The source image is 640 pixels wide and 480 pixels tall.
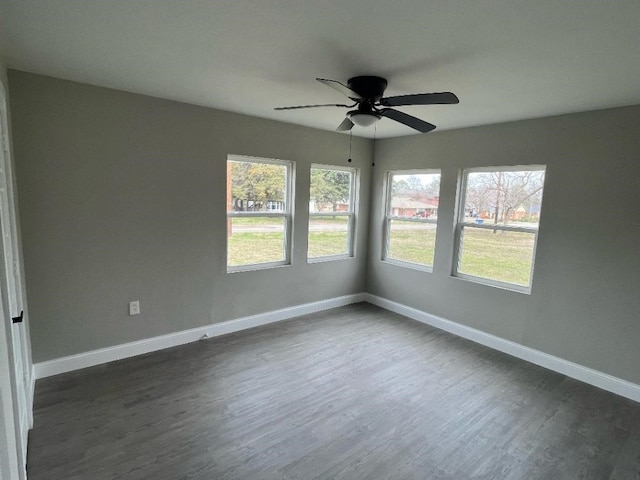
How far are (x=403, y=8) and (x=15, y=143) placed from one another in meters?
2.83

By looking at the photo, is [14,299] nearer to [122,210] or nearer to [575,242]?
[122,210]

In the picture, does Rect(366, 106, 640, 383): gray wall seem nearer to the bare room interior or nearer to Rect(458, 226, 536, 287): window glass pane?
the bare room interior

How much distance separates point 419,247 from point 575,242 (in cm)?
174

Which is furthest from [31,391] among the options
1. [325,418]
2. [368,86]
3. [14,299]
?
[368,86]

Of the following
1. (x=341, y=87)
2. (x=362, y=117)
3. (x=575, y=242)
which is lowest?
(x=575, y=242)

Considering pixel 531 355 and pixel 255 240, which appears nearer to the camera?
pixel 531 355

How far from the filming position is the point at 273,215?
4078 millimetres

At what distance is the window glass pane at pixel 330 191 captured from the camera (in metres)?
4.42

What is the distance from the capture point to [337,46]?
1.87 m

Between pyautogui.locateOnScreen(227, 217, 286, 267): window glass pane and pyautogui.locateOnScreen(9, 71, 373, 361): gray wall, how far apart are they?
0.57 feet

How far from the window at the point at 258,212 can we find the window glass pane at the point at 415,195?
1560 mm

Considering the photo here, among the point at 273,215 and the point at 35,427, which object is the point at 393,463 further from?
the point at 273,215

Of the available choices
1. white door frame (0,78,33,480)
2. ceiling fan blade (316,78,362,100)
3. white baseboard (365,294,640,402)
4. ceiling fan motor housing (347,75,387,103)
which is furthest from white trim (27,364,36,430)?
white baseboard (365,294,640,402)

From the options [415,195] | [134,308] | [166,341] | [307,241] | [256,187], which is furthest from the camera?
[415,195]
